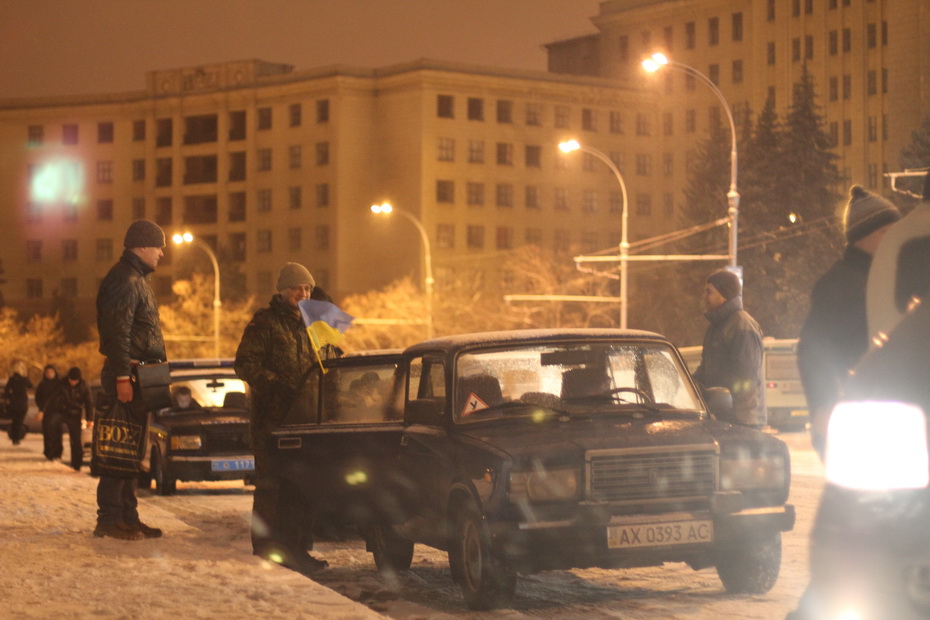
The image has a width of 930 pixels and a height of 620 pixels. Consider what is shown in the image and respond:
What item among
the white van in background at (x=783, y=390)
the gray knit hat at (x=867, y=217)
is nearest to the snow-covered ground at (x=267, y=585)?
the gray knit hat at (x=867, y=217)

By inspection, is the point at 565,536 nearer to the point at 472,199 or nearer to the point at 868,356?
the point at 868,356

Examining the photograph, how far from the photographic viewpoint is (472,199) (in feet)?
416

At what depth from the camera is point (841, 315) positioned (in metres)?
6.64

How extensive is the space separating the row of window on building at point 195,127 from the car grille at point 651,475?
119873mm

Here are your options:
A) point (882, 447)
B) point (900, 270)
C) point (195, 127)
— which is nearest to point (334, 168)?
point (195, 127)

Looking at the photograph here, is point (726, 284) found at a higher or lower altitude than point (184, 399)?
higher

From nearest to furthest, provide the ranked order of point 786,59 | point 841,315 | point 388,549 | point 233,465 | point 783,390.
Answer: point 841,315 < point 388,549 < point 233,465 < point 783,390 < point 786,59

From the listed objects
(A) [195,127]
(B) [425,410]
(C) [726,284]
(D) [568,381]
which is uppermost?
Answer: (A) [195,127]

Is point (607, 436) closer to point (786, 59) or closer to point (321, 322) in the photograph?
point (321, 322)

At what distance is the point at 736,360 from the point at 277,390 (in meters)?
3.30

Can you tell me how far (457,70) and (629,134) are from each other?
16.2 m

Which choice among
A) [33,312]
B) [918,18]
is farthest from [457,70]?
[33,312]

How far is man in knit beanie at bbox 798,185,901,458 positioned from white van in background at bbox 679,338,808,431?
131 ft

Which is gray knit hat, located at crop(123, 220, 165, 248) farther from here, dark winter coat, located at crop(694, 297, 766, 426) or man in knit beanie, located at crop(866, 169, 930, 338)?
man in knit beanie, located at crop(866, 169, 930, 338)
